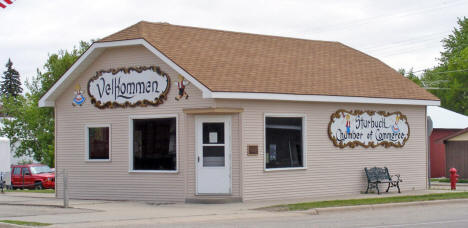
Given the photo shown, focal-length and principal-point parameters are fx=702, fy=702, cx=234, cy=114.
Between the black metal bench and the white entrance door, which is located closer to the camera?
the white entrance door

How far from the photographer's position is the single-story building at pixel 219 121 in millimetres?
20188

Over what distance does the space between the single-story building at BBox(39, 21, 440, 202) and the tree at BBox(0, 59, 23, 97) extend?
3509 inches

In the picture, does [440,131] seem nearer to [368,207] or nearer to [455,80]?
[368,207]

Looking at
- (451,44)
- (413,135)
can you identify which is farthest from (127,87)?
(451,44)

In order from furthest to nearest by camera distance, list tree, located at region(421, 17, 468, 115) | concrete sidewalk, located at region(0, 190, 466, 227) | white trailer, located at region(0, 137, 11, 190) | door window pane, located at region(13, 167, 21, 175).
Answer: tree, located at region(421, 17, 468, 115)
door window pane, located at region(13, 167, 21, 175)
white trailer, located at region(0, 137, 11, 190)
concrete sidewalk, located at region(0, 190, 466, 227)

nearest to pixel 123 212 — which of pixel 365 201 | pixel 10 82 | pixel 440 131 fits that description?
pixel 365 201

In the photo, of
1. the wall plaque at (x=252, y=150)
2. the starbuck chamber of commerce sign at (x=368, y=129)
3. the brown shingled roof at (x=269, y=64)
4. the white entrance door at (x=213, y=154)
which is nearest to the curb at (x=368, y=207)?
the wall plaque at (x=252, y=150)

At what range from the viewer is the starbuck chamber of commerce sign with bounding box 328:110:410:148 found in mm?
22625

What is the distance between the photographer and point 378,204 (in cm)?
1878

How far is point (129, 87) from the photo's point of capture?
2159 cm

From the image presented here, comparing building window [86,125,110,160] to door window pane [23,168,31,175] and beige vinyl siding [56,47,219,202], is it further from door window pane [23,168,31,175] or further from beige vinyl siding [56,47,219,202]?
door window pane [23,168,31,175]

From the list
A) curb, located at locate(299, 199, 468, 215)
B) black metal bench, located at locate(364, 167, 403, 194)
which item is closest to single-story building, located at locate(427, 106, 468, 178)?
black metal bench, located at locate(364, 167, 403, 194)

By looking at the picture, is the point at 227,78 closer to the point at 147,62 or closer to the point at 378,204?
the point at 147,62

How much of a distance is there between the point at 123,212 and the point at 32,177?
2278 centimetres
